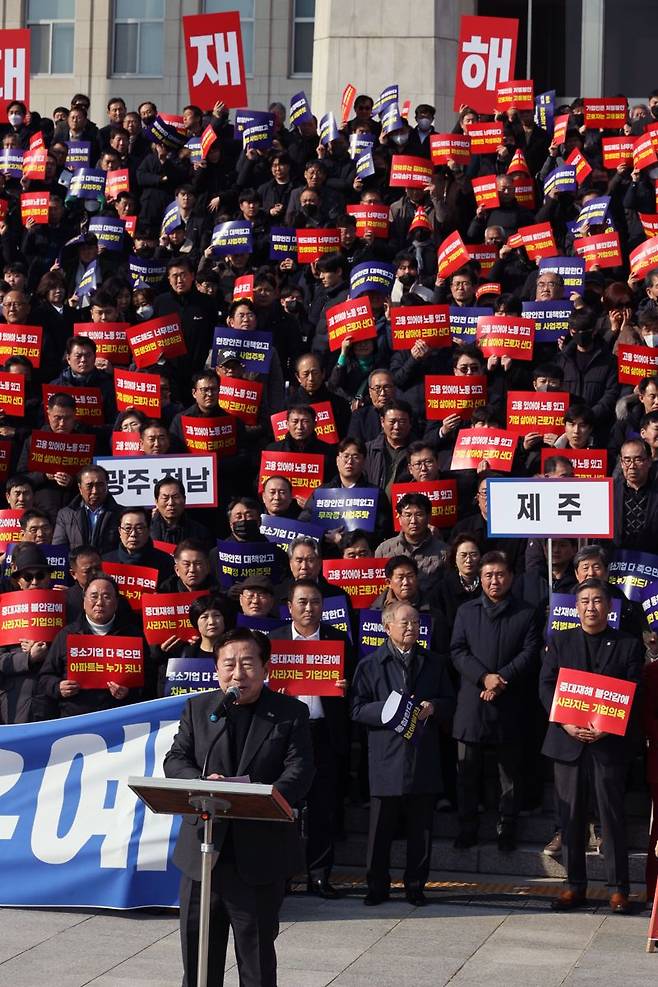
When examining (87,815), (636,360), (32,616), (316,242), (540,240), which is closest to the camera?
(87,815)

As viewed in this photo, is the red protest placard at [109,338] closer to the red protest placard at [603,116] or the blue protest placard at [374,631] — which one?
the blue protest placard at [374,631]

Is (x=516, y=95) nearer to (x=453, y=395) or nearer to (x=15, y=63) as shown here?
(x=15, y=63)

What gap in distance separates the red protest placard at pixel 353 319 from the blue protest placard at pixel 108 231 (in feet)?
14.6

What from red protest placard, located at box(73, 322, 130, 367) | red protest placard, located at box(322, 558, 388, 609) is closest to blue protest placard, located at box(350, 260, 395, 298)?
red protest placard, located at box(73, 322, 130, 367)

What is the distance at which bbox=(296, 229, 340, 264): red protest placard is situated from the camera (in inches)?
701

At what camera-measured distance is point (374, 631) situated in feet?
37.3

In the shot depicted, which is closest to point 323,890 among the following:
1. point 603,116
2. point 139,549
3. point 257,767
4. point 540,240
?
point 139,549

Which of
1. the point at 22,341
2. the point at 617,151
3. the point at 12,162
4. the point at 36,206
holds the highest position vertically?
the point at 12,162

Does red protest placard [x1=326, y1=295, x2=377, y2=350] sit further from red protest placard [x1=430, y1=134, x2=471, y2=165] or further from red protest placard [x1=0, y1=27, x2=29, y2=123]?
red protest placard [x1=0, y1=27, x2=29, y2=123]

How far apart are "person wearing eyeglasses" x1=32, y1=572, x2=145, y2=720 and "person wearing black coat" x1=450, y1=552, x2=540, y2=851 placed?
79.3 inches

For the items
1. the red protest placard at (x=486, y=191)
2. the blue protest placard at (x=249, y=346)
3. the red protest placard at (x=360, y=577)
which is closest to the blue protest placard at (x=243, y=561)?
the red protest placard at (x=360, y=577)

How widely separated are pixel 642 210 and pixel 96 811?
1074 cm

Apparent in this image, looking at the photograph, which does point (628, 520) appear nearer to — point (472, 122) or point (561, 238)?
point (561, 238)

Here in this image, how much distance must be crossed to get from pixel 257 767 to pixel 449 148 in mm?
13619
